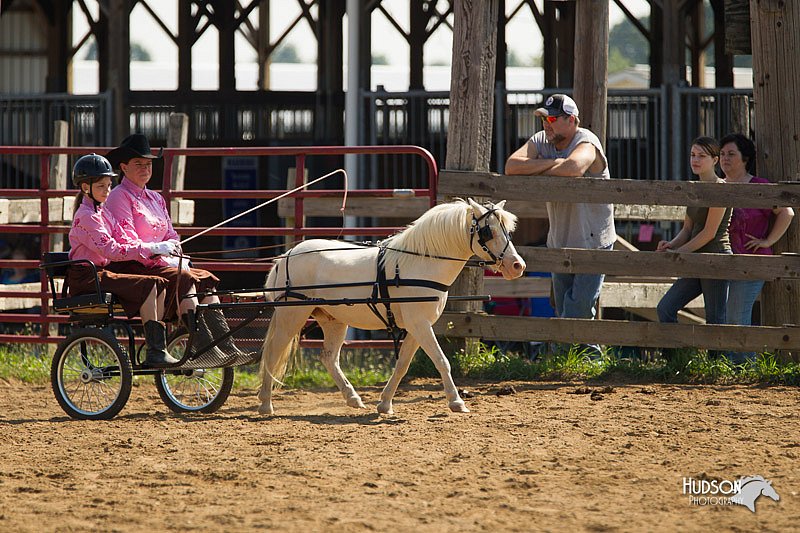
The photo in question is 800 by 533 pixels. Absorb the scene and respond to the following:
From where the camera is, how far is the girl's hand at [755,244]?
8.45 metres

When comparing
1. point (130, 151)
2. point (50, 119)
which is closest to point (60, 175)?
point (50, 119)

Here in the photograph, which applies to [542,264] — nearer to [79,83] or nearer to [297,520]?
[297,520]

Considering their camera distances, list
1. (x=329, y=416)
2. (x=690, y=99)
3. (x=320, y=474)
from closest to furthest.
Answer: (x=320, y=474), (x=329, y=416), (x=690, y=99)

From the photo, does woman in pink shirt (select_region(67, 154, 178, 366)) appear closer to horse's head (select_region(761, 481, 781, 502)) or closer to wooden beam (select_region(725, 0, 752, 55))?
horse's head (select_region(761, 481, 781, 502))

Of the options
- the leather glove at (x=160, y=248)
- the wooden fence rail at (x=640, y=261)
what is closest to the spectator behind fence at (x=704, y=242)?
the wooden fence rail at (x=640, y=261)

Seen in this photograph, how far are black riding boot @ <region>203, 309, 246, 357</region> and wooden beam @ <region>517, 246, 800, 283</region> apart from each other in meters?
2.29

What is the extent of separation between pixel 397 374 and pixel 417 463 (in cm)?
157

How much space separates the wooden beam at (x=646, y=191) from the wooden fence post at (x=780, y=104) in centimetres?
47

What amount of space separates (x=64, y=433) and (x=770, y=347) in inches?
193

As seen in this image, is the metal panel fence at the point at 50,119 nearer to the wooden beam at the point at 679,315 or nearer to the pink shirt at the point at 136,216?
the wooden beam at the point at 679,315

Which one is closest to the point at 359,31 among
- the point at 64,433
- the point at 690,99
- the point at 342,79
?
the point at 342,79

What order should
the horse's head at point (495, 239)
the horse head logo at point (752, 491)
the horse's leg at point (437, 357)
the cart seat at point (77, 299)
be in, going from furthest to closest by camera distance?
the cart seat at point (77, 299) → the horse's leg at point (437, 357) → the horse's head at point (495, 239) → the horse head logo at point (752, 491)

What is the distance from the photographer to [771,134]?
873cm

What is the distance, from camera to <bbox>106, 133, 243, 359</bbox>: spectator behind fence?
7.30 metres
